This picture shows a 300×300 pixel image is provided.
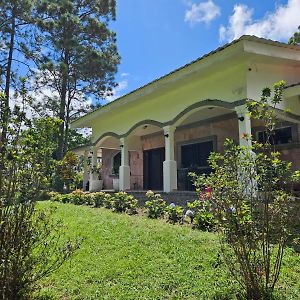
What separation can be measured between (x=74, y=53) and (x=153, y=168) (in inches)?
465

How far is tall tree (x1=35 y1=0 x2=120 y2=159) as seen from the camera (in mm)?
22266

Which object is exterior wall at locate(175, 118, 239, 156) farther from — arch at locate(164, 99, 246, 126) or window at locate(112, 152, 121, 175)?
window at locate(112, 152, 121, 175)

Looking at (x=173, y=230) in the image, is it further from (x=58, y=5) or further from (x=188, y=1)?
(x=58, y=5)

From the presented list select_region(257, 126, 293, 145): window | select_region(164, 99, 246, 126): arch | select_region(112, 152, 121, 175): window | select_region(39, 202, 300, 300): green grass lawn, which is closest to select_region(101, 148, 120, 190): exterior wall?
select_region(112, 152, 121, 175): window

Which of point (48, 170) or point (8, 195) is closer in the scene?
point (8, 195)

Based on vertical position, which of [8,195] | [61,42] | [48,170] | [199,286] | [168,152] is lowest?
[199,286]

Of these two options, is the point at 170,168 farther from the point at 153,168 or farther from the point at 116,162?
the point at 116,162

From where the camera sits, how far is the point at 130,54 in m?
26.3

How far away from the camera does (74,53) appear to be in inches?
917

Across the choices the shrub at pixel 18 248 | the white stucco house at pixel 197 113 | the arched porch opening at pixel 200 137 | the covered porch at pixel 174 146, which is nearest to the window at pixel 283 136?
the white stucco house at pixel 197 113

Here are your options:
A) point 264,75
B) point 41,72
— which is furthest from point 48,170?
point 41,72

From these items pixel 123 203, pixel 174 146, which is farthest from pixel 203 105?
pixel 174 146

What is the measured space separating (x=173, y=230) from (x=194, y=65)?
488 cm

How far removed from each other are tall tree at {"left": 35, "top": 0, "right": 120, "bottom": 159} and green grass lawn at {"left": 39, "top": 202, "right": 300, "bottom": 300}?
51.9 feet
